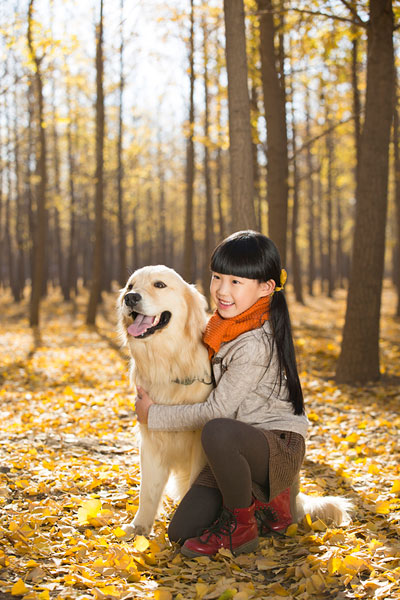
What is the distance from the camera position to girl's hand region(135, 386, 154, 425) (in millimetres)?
2976

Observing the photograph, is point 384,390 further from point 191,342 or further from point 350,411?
point 191,342

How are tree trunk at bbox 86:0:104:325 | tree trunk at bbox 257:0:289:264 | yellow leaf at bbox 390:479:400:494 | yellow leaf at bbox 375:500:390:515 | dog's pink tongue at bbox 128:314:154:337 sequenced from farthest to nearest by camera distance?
tree trunk at bbox 86:0:104:325, tree trunk at bbox 257:0:289:264, yellow leaf at bbox 390:479:400:494, yellow leaf at bbox 375:500:390:515, dog's pink tongue at bbox 128:314:154:337

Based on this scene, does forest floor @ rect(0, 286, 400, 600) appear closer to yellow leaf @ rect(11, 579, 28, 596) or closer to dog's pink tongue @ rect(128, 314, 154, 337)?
yellow leaf @ rect(11, 579, 28, 596)

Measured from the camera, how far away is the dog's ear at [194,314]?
9.84 feet

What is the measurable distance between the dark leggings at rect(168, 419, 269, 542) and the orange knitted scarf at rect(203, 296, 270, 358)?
0.46 meters

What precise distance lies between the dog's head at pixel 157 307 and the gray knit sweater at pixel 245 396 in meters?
0.25

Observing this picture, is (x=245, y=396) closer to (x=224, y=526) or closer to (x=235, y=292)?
(x=235, y=292)

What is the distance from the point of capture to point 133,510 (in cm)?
329

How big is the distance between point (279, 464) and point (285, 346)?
0.62 m

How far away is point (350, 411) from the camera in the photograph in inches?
228

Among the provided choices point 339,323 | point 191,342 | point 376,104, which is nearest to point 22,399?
point 191,342

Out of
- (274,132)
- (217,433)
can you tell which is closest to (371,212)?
(274,132)

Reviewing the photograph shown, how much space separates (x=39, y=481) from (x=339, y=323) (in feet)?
37.4

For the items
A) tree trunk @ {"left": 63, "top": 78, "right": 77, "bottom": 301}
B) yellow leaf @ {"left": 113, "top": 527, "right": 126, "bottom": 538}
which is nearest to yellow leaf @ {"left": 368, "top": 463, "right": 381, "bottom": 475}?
yellow leaf @ {"left": 113, "top": 527, "right": 126, "bottom": 538}
